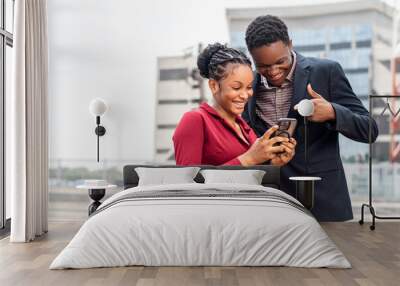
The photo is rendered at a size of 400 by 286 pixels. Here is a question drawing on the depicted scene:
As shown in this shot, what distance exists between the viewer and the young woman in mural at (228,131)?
5969 millimetres

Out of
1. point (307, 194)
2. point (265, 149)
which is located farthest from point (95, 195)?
point (307, 194)

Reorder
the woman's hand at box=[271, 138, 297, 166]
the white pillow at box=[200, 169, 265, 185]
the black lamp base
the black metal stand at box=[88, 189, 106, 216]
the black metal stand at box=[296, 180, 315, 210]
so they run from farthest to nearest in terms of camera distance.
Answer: the black lamp base, the woman's hand at box=[271, 138, 297, 166], the black metal stand at box=[88, 189, 106, 216], the black metal stand at box=[296, 180, 315, 210], the white pillow at box=[200, 169, 265, 185]

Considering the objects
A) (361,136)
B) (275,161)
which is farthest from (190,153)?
(361,136)

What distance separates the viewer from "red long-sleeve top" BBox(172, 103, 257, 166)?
5953mm

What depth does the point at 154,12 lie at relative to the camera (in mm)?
6379

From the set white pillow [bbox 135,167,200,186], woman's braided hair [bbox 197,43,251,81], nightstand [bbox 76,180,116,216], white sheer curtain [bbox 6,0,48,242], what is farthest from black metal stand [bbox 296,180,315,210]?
white sheer curtain [bbox 6,0,48,242]

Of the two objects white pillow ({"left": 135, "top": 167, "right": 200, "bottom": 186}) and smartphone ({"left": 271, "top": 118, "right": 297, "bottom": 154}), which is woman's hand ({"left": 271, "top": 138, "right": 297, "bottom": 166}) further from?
white pillow ({"left": 135, "top": 167, "right": 200, "bottom": 186})

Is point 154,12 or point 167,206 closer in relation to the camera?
point 167,206

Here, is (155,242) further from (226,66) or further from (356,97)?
(356,97)

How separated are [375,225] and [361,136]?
979 mm

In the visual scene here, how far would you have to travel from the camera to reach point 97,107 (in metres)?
6.14

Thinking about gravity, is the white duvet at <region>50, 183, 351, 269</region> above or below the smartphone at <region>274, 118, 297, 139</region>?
below

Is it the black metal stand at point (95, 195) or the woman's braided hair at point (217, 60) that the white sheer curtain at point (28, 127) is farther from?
the woman's braided hair at point (217, 60)

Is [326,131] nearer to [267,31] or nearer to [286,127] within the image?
[286,127]
